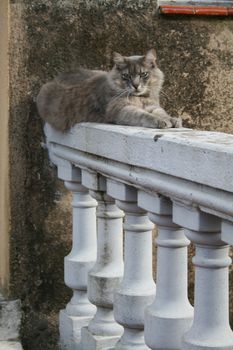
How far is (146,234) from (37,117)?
1.52 meters

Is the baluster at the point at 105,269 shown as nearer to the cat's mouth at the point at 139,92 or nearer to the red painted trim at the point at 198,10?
the cat's mouth at the point at 139,92

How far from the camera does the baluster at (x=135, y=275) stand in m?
3.18

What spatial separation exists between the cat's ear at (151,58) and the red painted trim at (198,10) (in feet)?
0.96

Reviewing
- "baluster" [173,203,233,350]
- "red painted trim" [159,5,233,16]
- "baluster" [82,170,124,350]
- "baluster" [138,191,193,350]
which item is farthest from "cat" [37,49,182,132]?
"baluster" [173,203,233,350]

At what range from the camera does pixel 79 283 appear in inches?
159

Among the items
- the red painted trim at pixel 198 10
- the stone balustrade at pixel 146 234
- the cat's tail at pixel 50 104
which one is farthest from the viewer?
the red painted trim at pixel 198 10

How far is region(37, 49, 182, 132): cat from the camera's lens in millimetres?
4379

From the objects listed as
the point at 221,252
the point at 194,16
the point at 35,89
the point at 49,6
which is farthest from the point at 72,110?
the point at 221,252

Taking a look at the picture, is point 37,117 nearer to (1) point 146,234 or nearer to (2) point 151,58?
(2) point 151,58

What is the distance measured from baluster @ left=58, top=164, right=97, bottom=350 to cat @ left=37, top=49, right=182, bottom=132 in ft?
1.35

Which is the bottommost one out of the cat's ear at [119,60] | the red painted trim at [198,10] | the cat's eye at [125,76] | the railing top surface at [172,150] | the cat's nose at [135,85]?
the railing top surface at [172,150]

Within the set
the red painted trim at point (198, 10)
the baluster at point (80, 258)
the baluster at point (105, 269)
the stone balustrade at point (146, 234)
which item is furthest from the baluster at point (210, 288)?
the red painted trim at point (198, 10)

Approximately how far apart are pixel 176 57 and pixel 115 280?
1583mm

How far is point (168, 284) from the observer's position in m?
2.85
